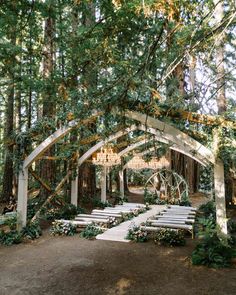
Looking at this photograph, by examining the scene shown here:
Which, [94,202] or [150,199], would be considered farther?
[150,199]

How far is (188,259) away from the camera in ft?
21.3

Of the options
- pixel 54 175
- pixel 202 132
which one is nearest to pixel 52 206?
pixel 54 175

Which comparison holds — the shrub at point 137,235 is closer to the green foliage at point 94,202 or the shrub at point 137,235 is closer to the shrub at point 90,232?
the shrub at point 90,232

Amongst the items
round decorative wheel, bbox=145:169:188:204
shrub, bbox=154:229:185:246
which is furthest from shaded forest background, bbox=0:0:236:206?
round decorative wheel, bbox=145:169:188:204

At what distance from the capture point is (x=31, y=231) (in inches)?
341

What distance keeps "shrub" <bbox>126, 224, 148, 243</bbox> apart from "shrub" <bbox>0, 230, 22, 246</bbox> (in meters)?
3.19

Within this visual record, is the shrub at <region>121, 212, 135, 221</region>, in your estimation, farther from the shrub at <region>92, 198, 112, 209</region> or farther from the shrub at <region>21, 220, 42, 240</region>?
the shrub at <region>21, 220, 42, 240</region>

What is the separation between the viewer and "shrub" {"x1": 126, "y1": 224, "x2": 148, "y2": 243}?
8258mm

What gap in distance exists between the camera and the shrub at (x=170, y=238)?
25.7ft

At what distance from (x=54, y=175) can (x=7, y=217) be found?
2867 mm

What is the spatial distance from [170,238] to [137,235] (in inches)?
40.2

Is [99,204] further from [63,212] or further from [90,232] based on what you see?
[90,232]

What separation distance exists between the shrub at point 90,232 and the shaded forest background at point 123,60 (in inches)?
89.0

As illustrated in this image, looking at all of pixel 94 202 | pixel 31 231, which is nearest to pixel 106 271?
pixel 31 231
